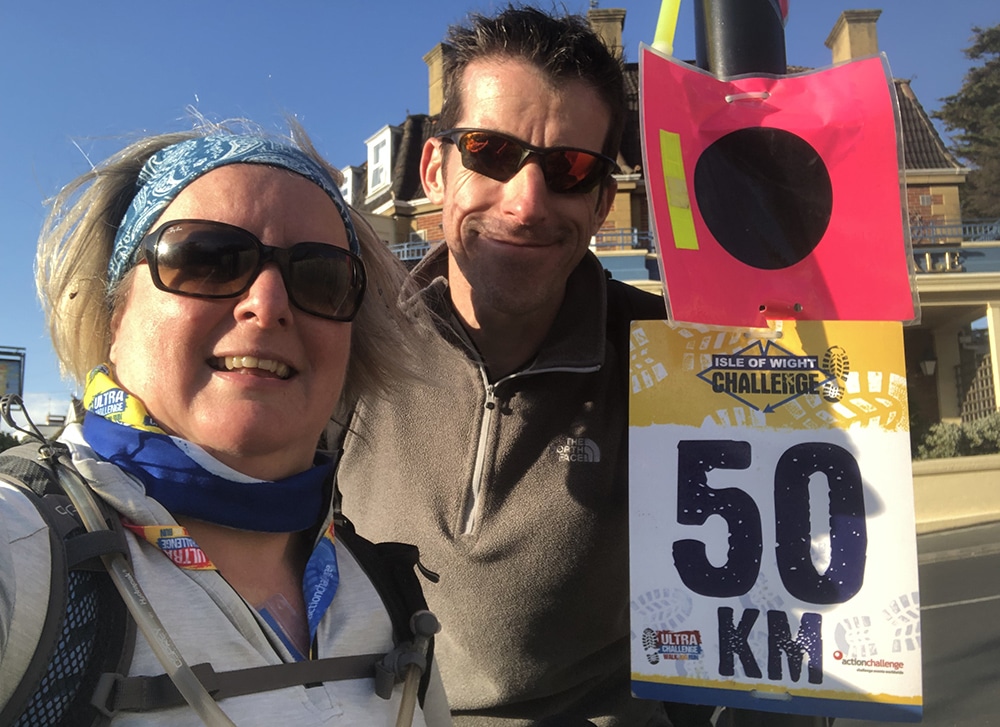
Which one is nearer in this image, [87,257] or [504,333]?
[87,257]

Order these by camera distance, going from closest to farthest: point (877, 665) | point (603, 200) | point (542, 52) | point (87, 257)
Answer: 1. point (87, 257)
2. point (877, 665)
3. point (542, 52)
4. point (603, 200)

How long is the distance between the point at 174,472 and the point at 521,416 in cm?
111

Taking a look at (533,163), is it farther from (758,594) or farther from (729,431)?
(758,594)

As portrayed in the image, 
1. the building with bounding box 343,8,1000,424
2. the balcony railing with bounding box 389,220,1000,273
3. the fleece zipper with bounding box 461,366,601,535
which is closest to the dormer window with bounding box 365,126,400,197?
the building with bounding box 343,8,1000,424

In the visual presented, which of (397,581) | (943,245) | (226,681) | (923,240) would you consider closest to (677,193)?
(397,581)

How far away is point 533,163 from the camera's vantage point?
79.2 inches

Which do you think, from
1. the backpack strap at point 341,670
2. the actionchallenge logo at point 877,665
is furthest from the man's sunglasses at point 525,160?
the actionchallenge logo at point 877,665

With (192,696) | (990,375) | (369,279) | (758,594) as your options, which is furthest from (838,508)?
(990,375)

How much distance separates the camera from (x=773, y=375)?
1680mm

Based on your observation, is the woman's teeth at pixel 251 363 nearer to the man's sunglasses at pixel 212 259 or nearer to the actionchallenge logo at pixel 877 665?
the man's sunglasses at pixel 212 259

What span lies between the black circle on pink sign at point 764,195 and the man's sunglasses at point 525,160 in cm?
38

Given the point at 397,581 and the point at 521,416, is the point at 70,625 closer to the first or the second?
the point at 397,581

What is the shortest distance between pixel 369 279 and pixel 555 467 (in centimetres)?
75

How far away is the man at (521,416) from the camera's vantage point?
1938 mm
